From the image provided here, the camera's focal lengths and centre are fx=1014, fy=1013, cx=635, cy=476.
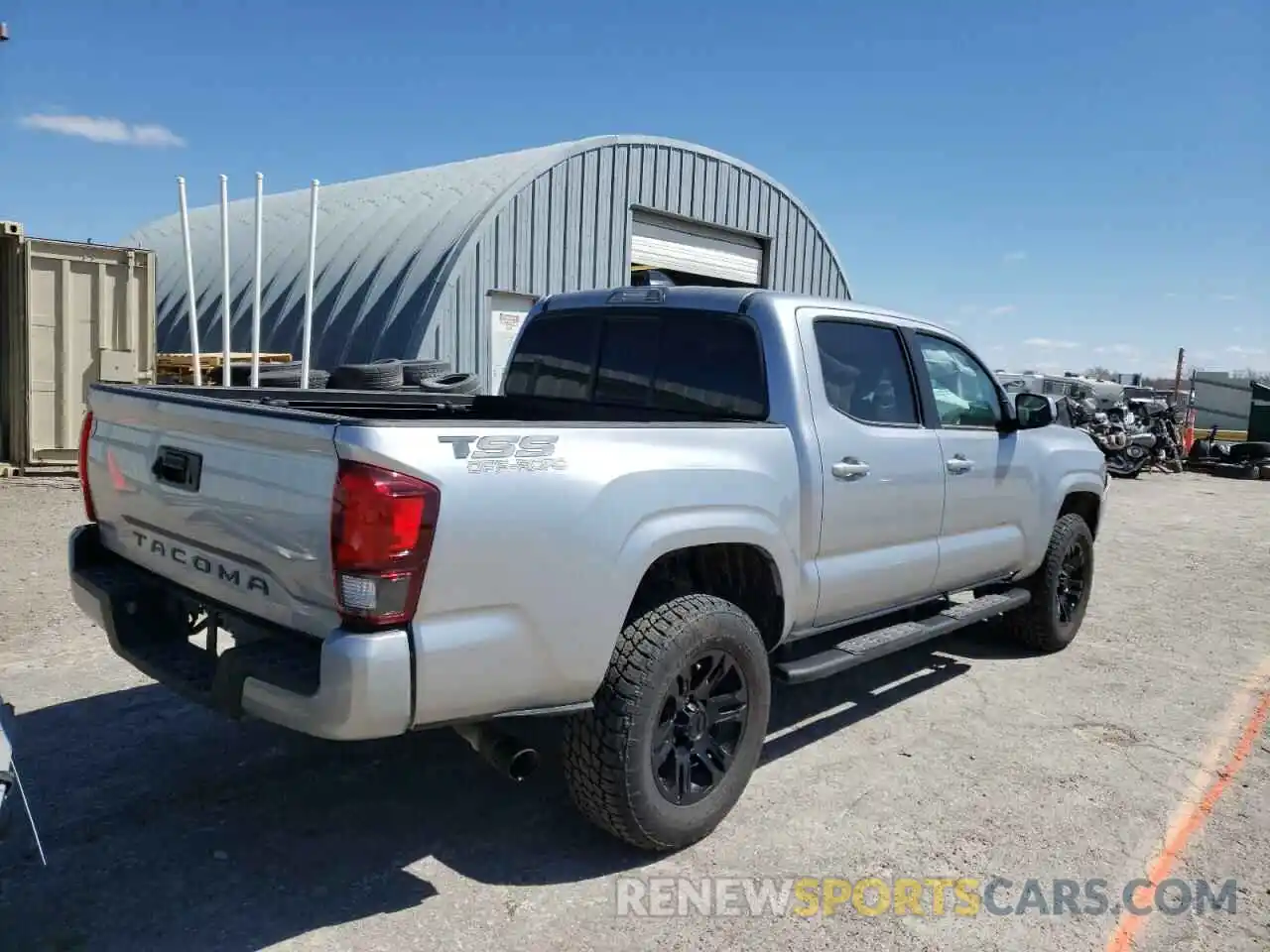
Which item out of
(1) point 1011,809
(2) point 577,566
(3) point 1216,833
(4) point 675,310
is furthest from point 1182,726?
(2) point 577,566

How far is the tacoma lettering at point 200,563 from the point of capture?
9.96ft

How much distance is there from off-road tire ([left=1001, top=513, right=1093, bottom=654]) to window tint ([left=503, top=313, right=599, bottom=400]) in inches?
123

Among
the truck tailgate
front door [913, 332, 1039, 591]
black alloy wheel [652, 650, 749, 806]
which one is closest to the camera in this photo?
the truck tailgate

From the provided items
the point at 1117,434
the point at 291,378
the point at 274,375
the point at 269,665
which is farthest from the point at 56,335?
the point at 1117,434

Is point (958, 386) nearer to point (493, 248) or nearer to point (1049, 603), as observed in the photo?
point (1049, 603)

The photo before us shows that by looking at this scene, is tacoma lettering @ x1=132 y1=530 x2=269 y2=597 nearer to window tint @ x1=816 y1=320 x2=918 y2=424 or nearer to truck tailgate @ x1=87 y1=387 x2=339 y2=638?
truck tailgate @ x1=87 y1=387 x2=339 y2=638

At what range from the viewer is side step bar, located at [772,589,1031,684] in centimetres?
403

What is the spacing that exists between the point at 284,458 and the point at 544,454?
0.73 meters

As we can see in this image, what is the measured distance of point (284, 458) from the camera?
2.85m

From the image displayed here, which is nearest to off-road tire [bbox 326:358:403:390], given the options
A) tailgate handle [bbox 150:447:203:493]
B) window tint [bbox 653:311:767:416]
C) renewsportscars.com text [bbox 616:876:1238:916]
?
window tint [bbox 653:311:767:416]

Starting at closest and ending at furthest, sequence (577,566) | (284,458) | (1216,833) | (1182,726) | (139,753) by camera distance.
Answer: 1. (284,458)
2. (577,566)
3. (1216,833)
4. (139,753)
5. (1182,726)

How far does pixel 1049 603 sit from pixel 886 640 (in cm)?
215

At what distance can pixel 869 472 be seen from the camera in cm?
431

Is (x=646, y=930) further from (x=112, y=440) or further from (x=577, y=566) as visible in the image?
(x=112, y=440)
